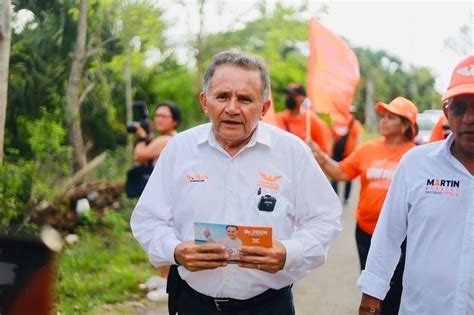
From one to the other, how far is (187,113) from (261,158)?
15.2 m

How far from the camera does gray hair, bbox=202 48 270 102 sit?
290cm

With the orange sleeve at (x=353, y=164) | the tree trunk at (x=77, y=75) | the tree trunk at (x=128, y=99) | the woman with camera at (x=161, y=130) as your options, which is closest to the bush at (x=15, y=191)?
the woman with camera at (x=161, y=130)

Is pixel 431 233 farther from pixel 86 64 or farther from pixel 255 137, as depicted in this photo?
pixel 86 64

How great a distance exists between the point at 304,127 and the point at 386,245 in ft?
17.6

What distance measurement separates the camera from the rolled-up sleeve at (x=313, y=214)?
285 cm

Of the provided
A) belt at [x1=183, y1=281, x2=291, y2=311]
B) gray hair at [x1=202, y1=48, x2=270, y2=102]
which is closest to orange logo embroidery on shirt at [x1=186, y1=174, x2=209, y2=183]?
gray hair at [x1=202, y1=48, x2=270, y2=102]

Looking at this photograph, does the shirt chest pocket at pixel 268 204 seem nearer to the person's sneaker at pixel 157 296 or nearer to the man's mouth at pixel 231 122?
the man's mouth at pixel 231 122

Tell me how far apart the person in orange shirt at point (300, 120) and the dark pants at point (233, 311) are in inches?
198

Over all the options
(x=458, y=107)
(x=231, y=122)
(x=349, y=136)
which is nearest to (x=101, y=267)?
(x=231, y=122)

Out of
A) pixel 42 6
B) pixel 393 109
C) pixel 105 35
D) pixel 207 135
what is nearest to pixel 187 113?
pixel 105 35

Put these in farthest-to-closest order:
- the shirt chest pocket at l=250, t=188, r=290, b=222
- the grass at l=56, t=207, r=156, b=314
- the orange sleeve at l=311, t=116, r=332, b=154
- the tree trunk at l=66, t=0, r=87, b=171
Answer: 1. the orange sleeve at l=311, t=116, r=332, b=154
2. the tree trunk at l=66, t=0, r=87, b=171
3. the grass at l=56, t=207, r=156, b=314
4. the shirt chest pocket at l=250, t=188, r=290, b=222

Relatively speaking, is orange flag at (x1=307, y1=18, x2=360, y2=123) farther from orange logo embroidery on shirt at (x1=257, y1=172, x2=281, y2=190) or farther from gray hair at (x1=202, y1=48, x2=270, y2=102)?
orange logo embroidery on shirt at (x1=257, y1=172, x2=281, y2=190)

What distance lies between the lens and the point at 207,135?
301 centimetres

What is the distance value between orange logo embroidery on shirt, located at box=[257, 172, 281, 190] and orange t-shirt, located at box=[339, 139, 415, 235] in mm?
2363
